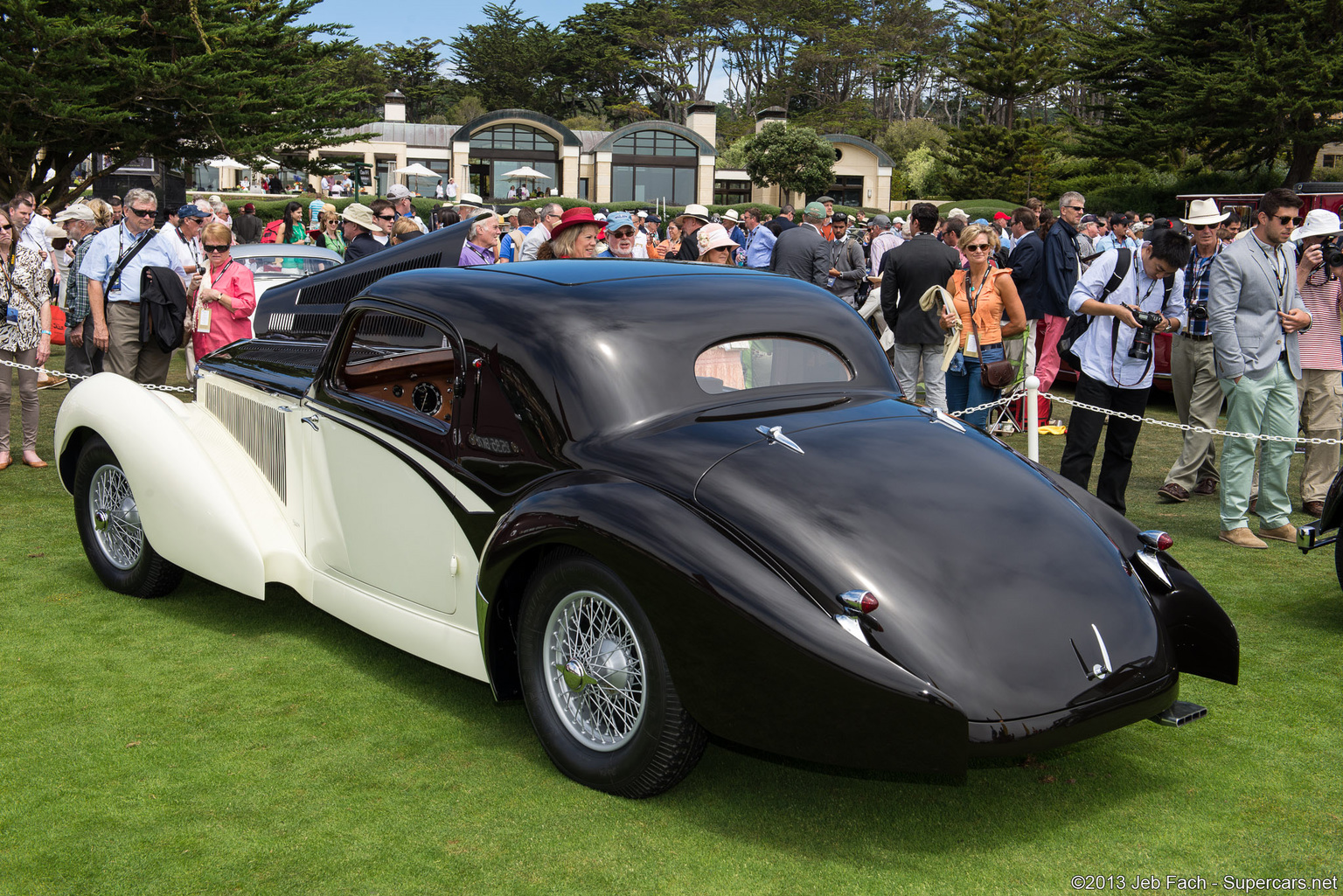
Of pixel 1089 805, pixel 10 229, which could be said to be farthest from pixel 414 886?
pixel 10 229

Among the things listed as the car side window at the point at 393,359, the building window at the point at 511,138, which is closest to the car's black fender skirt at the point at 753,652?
the car side window at the point at 393,359

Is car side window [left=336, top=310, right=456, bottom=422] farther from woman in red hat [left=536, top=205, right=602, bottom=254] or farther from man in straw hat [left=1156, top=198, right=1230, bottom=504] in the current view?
man in straw hat [left=1156, top=198, right=1230, bottom=504]

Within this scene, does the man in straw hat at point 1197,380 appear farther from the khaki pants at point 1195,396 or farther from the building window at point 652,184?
the building window at point 652,184

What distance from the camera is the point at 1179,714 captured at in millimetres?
3492

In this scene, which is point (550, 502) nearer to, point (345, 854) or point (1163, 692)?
point (345, 854)

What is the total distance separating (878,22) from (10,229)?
8636 centimetres

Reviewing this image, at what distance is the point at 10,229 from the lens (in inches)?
325

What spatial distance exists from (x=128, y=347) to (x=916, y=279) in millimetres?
6329

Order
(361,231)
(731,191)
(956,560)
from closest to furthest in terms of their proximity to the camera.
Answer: (956,560) < (361,231) < (731,191)

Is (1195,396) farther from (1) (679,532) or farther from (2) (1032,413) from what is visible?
(1) (679,532)

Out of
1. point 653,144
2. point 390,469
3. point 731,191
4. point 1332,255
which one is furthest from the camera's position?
point 731,191

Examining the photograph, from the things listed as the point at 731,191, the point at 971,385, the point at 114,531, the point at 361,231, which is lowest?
the point at 114,531

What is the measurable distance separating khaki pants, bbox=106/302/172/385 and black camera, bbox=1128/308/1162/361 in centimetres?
695

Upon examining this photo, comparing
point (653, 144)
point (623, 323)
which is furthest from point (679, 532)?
point (653, 144)
